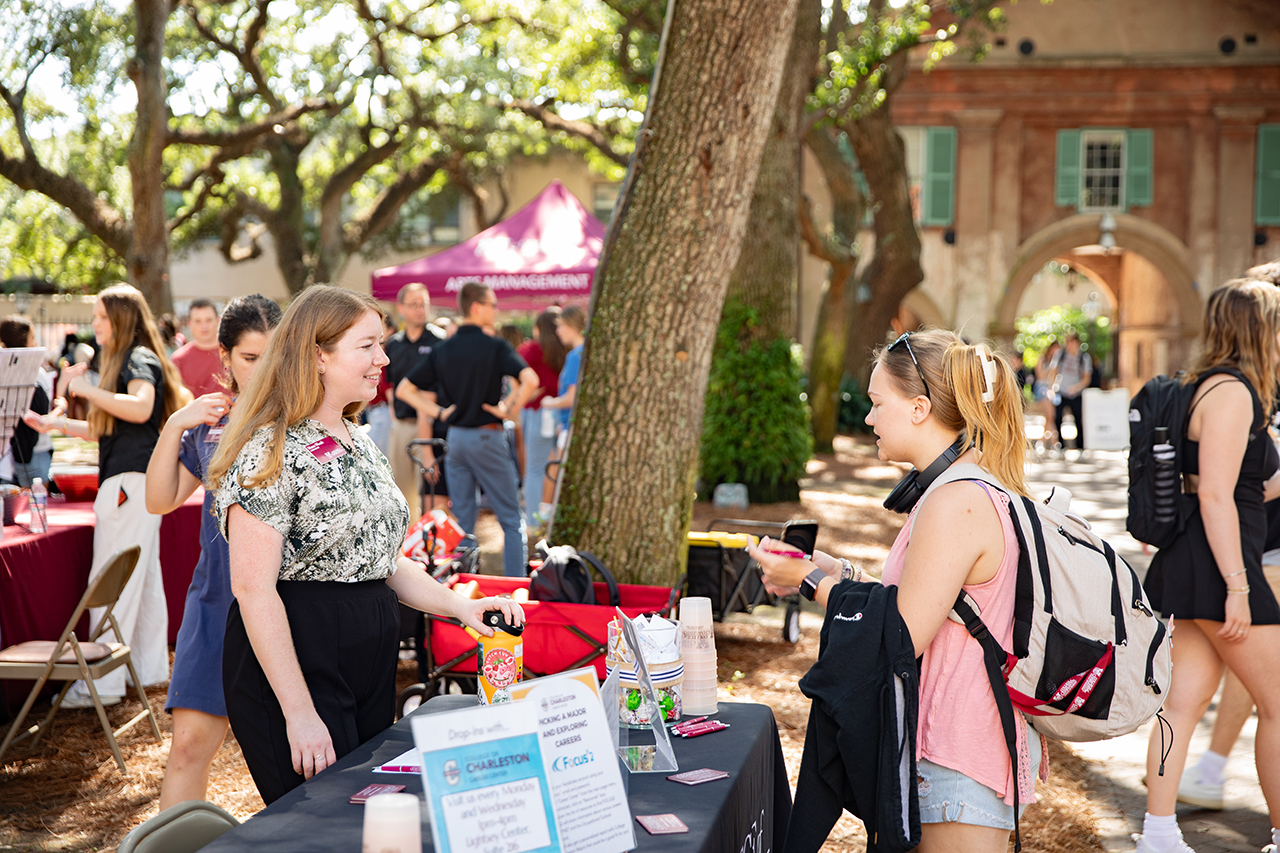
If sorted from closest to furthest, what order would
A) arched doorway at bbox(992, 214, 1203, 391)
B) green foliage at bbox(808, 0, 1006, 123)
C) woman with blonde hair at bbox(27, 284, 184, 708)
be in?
woman with blonde hair at bbox(27, 284, 184, 708)
green foliage at bbox(808, 0, 1006, 123)
arched doorway at bbox(992, 214, 1203, 391)

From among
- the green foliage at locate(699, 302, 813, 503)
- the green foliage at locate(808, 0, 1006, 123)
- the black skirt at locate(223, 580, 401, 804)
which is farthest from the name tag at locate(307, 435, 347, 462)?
the green foliage at locate(808, 0, 1006, 123)

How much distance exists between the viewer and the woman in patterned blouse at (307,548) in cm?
244

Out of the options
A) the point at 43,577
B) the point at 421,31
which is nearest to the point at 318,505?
the point at 43,577

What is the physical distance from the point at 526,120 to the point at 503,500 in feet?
54.1

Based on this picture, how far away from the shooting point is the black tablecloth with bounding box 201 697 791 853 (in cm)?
198

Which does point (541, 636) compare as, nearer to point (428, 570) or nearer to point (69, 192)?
point (428, 570)

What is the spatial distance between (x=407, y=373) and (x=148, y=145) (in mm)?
5983

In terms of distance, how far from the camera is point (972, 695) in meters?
2.27

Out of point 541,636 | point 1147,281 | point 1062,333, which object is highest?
point 1147,281

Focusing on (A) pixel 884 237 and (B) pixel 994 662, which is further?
(A) pixel 884 237

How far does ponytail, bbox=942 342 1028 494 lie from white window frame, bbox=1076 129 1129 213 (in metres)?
27.2

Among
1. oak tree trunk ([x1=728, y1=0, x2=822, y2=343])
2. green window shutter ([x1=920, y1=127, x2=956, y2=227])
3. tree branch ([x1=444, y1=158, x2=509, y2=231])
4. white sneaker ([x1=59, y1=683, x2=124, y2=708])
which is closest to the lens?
white sneaker ([x1=59, y1=683, x2=124, y2=708])

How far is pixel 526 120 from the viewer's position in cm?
2250

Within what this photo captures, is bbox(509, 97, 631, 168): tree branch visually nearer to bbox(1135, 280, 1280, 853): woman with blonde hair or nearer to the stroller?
the stroller
